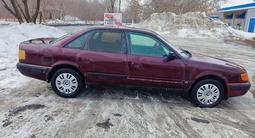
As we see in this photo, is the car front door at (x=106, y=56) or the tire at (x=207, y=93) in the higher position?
the car front door at (x=106, y=56)

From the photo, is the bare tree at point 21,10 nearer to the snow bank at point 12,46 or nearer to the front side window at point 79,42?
the snow bank at point 12,46

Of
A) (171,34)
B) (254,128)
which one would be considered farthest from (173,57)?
(171,34)

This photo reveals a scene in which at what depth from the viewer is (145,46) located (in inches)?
191

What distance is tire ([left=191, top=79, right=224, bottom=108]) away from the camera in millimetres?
4785

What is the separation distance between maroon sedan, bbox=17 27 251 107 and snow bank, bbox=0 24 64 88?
51.9 inches

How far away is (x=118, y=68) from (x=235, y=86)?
2502mm

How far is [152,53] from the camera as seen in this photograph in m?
4.77

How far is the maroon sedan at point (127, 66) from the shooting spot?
472 centimetres

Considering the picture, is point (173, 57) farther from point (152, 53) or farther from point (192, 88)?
point (192, 88)

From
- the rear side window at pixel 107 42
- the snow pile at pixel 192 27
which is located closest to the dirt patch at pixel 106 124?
the rear side window at pixel 107 42

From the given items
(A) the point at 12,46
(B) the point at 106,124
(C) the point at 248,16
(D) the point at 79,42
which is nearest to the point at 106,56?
(D) the point at 79,42

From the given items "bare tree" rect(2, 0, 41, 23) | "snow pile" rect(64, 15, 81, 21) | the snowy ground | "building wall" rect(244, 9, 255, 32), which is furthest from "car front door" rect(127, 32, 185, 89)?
"snow pile" rect(64, 15, 81, 21)

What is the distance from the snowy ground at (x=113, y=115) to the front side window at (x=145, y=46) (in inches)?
42.4

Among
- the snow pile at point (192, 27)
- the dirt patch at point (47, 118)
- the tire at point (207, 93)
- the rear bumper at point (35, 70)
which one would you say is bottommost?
the dirt patch at point (47, 118)
